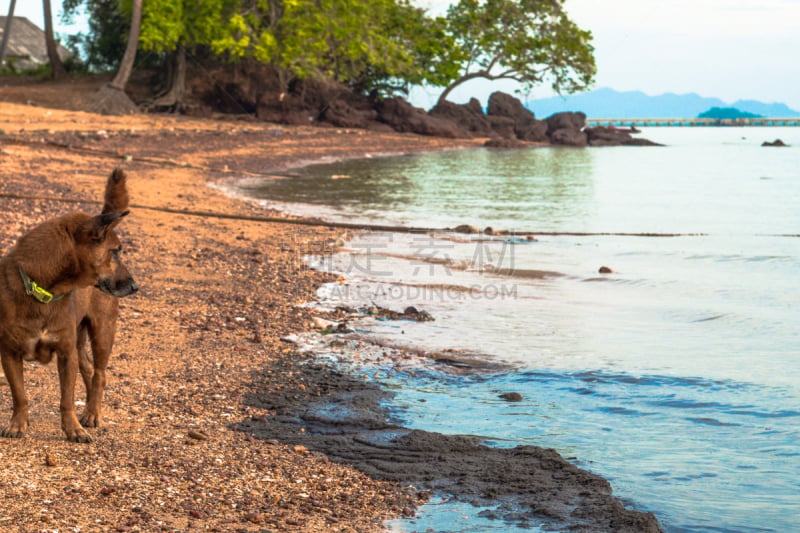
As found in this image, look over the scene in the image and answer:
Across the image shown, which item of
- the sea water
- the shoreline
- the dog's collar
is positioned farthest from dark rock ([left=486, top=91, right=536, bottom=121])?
the dog's collar

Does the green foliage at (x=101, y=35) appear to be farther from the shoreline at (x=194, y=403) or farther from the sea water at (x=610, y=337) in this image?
the shoreline at (x=194, y=403)

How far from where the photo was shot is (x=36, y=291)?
459 centimetres

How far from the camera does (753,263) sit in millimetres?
15148

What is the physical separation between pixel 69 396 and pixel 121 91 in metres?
31.8

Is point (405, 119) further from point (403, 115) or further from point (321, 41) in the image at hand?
point (321, 41)

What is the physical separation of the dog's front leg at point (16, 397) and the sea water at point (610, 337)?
213cm

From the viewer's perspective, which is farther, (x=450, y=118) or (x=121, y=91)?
(x=450, y=118)

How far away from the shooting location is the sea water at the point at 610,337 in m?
5.39

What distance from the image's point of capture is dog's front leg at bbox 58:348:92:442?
188 inches

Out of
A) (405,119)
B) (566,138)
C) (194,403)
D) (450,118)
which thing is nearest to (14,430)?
(194,403)

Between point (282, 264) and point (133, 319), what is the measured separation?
12.2 feet

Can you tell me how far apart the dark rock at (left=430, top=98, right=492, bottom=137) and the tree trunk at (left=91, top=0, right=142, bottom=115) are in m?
23.6

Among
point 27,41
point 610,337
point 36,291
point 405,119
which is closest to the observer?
point 36,291

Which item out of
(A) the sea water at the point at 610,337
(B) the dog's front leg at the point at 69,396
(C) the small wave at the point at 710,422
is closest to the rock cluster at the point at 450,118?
(A) the sea water at the point at 610,337
